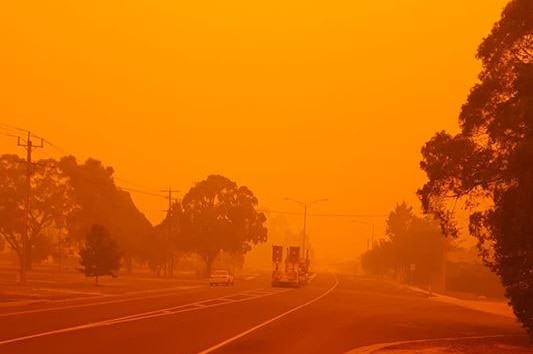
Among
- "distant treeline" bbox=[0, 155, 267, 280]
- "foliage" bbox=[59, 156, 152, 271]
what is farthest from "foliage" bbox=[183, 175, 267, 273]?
"foliage" bbox=[59, 156, 152, 271]

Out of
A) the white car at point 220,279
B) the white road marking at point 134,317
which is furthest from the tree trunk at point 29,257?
the white road marking at point 134,317

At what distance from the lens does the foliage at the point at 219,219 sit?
8581cm

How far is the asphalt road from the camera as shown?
18875 mm

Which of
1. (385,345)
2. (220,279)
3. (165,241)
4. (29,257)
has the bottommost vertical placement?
(220,279)

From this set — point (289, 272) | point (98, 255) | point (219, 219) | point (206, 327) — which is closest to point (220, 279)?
point (289, 272)

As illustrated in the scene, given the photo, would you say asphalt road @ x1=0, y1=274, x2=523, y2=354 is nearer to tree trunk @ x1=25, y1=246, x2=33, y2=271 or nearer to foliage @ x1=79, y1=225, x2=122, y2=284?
foliage @ x1=79, y1=225, x2=122, y2=284

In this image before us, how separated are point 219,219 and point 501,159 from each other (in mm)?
62930

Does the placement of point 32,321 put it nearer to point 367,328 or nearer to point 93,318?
point 93,318

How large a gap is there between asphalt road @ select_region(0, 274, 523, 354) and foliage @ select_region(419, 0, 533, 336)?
13.3ft

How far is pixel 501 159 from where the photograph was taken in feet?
84.4

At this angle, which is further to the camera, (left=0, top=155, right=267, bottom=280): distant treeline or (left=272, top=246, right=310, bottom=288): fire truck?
(left=0, top=155, right=267, bottom=280): distant treeline

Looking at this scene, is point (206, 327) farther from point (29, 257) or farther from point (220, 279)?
point (29, 257)

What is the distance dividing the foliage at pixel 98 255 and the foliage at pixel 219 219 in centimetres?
2764

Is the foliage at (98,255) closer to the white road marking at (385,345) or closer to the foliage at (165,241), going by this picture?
the foliage at (165,241)
